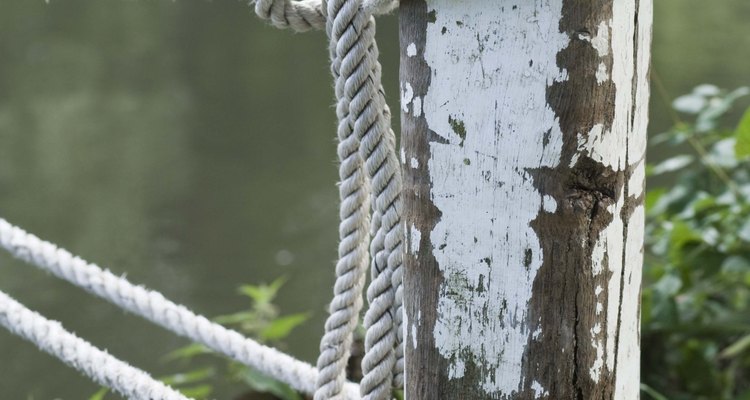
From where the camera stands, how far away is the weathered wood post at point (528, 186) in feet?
2.34

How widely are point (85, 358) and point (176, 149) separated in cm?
381

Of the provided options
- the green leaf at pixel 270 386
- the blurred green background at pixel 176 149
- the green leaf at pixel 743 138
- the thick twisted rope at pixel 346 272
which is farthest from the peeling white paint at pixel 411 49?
the blurred green background at pixel 176 149

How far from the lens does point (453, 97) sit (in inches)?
29.3

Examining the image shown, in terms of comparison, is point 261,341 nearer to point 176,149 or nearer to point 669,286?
Result: point 669,286

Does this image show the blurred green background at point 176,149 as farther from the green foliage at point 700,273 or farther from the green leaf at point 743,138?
the green leaf at point 743,138

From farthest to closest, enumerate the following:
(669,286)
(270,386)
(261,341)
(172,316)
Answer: (261,341), (669,286), (270,386), (172,316)

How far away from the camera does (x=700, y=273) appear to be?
1.94m

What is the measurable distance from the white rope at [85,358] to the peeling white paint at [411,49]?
48 centimetres

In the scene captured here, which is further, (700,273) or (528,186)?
(700,273)

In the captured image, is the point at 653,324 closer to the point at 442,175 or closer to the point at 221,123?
the point at 442,175

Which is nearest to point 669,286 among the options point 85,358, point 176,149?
point 85,358

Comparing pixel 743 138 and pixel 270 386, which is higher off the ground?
pixel 743 138

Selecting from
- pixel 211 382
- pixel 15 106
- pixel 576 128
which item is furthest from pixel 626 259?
pixel 15 106

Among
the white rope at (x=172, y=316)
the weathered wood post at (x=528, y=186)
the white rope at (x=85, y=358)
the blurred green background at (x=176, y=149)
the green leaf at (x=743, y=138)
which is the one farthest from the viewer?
the blurred green background at (x=176, y=149)
